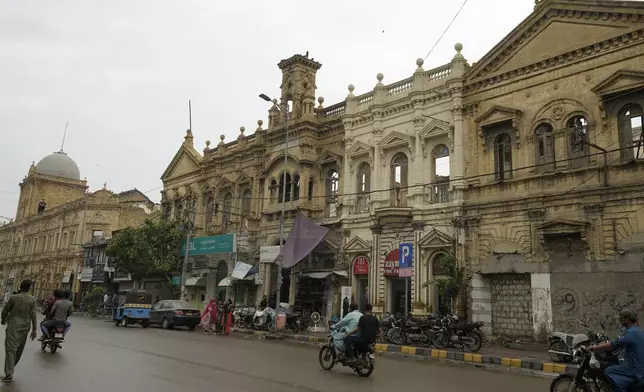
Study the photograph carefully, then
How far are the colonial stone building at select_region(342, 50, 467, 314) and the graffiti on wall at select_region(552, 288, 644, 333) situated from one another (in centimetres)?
437

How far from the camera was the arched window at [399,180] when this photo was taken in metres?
23.4

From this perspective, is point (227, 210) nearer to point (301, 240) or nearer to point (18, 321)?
point (301, 240)

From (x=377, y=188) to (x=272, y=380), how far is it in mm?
16002

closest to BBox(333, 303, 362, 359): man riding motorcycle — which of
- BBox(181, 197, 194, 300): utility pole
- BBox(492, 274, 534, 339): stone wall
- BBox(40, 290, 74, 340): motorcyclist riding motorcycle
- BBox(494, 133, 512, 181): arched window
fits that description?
BBox(40, 290, 74, 340): motorcyclist riding motorcycle

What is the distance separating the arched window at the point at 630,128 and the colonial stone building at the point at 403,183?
5.87m

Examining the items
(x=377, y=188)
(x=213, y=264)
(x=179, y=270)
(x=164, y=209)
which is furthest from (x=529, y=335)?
(x=164, y=209)

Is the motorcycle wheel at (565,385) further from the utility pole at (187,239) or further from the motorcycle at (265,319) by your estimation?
the utility pole at (187,239)

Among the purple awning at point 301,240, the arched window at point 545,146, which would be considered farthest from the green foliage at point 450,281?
the purple awning at point 301,240

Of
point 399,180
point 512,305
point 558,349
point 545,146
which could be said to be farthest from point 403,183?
point 558,349

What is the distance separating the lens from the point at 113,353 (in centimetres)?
1232

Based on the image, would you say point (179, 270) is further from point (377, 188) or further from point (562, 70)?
point (562, 70)

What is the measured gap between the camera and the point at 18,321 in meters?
8.87

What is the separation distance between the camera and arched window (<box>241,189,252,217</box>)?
32125 mm

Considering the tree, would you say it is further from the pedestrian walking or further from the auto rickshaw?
the pedestrian walking
